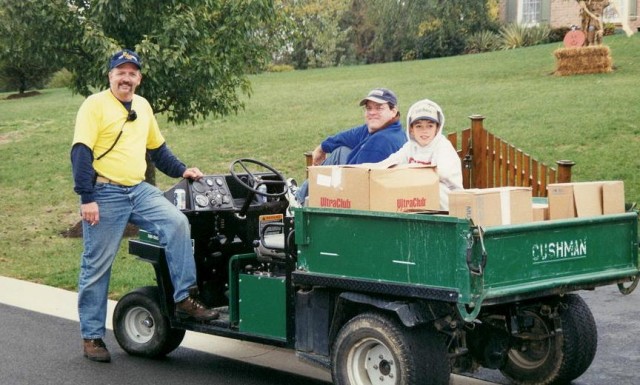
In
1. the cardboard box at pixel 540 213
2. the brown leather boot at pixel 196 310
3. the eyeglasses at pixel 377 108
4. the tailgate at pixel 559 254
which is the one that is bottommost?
the brown leather boot at pixel 196 310

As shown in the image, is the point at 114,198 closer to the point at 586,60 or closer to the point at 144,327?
the point at 144,327

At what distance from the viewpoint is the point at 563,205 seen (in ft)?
19.6

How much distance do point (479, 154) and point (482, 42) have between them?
80.2 feet

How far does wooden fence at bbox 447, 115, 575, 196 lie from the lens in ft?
32.3

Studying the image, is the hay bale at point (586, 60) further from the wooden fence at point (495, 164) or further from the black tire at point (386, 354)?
the black tire at point (386, 354)

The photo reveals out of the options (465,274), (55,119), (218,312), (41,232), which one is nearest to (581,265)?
(465,274)

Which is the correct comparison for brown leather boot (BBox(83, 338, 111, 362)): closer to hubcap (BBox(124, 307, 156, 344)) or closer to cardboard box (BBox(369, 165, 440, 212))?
hubcap (BBox(124, 307, 156, 344))

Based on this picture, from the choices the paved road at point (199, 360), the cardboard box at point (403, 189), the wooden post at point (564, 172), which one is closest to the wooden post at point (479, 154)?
the wooden post at point (564, 172)

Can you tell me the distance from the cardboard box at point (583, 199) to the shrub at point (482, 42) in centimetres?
2793

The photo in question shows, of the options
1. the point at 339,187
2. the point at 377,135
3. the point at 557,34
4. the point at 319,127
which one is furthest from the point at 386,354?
the point at 557,34

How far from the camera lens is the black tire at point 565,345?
621 centimetres

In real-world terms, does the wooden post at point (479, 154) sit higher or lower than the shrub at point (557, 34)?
lower

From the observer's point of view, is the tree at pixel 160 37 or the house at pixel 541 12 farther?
the house at pixel 541 12

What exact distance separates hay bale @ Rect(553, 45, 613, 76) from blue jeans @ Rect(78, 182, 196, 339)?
16252 millimetres
